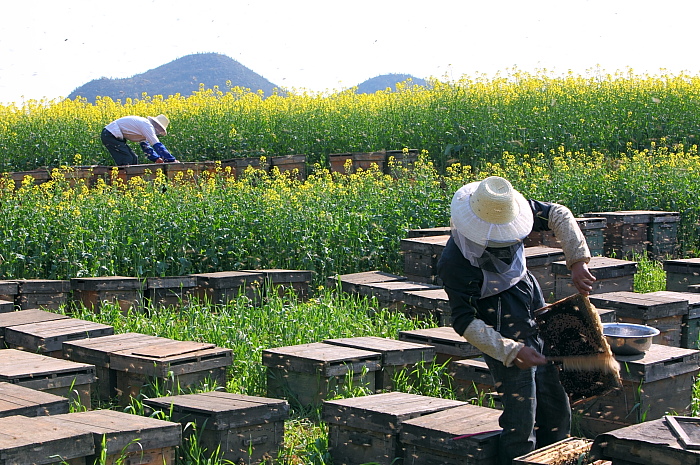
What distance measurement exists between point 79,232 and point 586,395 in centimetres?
567

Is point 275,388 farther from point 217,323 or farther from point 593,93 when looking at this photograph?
point 593,93

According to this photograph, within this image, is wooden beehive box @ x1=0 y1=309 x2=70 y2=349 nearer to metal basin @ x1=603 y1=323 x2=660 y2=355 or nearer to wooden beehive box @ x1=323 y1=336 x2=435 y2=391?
wooden beehive box @ x1=323 y1=336 x2=435 y2=391

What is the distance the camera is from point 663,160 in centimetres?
1266

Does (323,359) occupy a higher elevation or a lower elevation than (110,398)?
higher

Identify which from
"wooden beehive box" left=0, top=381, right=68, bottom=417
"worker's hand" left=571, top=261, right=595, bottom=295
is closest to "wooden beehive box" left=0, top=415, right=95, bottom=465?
"wooden beehive box" left=0, top=381, right=68, bottom=417

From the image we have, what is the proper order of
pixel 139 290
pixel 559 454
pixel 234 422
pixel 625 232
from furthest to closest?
pixel 625 232 → pixel 139 290 → pixel 234 422 → pixel 559 454

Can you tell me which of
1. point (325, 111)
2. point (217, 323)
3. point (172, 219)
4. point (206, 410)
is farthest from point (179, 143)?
point (206, 410)

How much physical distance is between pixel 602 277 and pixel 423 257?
165 cm

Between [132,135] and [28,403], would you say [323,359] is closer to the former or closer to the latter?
[28,403]

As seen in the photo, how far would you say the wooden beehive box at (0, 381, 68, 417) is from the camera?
4.05 meters

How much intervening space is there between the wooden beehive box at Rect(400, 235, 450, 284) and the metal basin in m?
2.85

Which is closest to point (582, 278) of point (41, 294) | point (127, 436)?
point (127, 436)

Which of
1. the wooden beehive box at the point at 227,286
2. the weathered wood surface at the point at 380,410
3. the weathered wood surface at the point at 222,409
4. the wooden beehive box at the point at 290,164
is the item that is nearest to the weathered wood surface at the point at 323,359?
the weathered wood surface at the point at 380,410

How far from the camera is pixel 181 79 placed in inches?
4555
